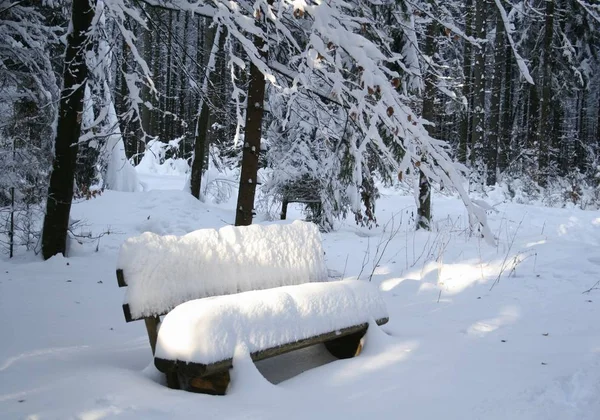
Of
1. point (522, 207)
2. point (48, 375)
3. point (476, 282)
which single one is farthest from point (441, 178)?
point (522, 207)

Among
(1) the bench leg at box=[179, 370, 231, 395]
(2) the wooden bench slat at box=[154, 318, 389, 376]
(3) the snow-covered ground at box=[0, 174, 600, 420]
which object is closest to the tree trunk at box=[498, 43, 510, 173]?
(3) the snow-covered ground at box=[0, 174, 600, 420]

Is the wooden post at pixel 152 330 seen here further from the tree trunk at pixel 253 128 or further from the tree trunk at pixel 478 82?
the tree trunk at pixel 478 82

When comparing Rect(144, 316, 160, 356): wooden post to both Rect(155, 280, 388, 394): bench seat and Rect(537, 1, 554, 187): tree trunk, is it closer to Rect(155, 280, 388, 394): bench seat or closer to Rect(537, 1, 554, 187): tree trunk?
Rect(155, 280, 388, 394): bench seat

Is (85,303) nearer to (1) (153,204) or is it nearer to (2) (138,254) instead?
(2) (138,254)

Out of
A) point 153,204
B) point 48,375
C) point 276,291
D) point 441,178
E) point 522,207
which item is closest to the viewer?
point 48,375

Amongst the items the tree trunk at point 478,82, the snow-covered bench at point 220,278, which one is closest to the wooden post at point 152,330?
the snow-covered bench at point 220,278

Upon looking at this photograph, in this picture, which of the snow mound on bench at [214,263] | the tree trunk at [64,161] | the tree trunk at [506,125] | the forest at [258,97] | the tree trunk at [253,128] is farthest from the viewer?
the tree trunk at [506,125]

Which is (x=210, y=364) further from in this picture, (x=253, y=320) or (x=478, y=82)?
(x=478, y=82)

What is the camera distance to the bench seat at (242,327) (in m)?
2.67

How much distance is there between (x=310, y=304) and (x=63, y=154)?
439 centimetres

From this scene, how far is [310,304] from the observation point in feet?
A: 10.6

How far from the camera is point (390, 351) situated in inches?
140

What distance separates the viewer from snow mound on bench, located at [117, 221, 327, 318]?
302cm

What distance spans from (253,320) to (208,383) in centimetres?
42
